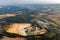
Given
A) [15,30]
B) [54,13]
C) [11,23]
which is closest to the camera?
[15,30]

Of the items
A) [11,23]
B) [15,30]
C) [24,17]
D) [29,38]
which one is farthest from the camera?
[24,17]

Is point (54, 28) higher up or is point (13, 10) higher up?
point (13, 10)

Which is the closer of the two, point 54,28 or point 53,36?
point 53,36

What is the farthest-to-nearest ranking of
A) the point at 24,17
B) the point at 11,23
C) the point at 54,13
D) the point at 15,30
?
the point at 54,13 → the point at 24,17 → the point at 11,23 → the point at 15,30

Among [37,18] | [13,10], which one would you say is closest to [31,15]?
[37,18]

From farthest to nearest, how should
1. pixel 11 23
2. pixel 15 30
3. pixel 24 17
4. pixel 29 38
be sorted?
pixel 24 17, pixel 11 23, pixel 15 30, pixel 29 38

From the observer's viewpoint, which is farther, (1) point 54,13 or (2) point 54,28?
(1) point 54,13

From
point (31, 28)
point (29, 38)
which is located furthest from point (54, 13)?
point (29, 38)

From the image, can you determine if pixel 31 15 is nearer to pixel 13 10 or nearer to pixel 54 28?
pixel 13 10

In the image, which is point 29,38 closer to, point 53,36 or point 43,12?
point 53,36
